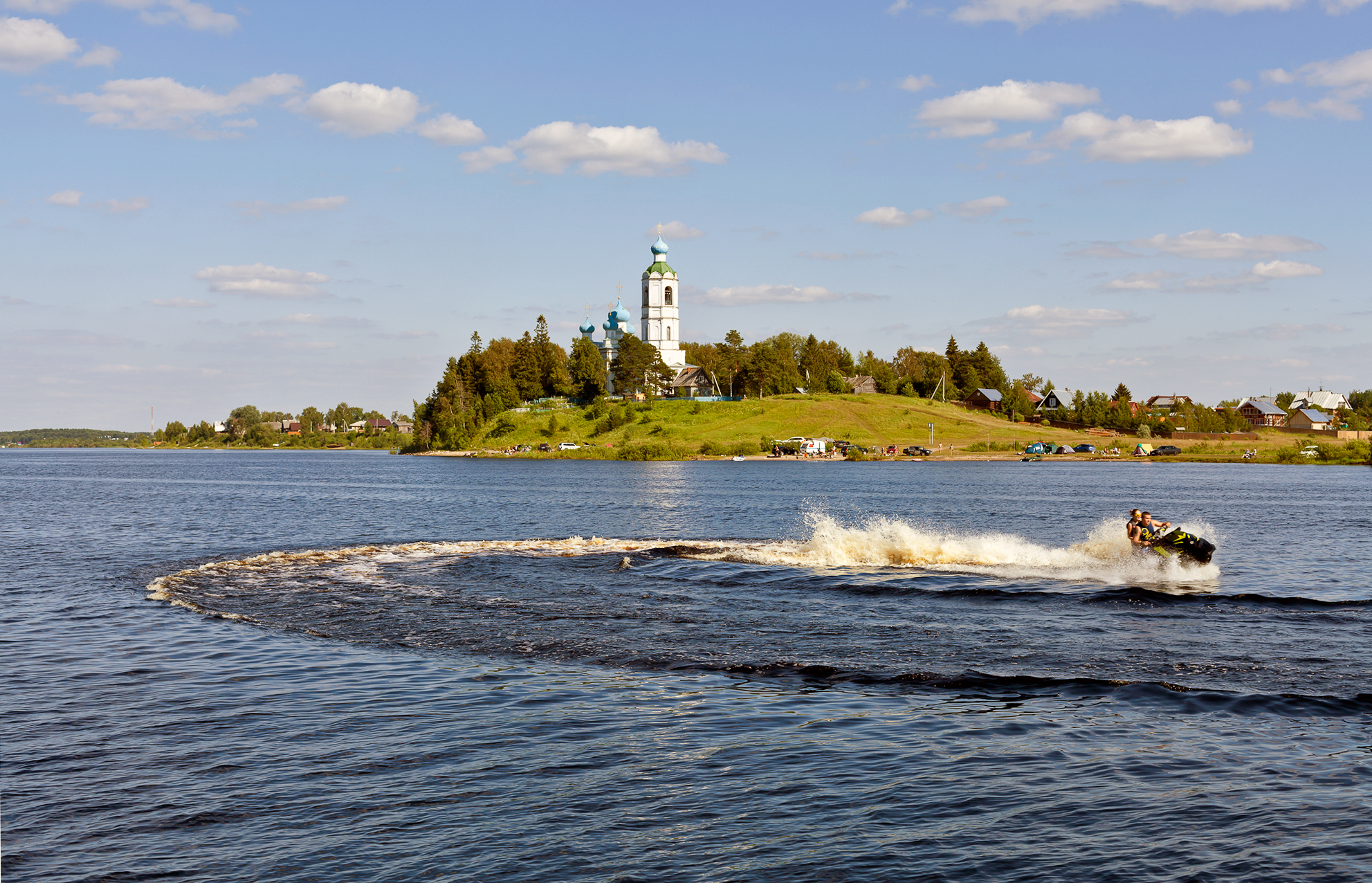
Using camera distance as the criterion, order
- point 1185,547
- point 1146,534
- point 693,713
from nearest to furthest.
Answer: point 693,713, point 1185,547, point 1146,534

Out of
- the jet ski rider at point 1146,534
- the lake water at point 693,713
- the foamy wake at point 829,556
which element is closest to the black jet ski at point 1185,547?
the jet ski rider at point 1146,534

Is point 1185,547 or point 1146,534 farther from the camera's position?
point 1146,534

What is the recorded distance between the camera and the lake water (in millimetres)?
12930

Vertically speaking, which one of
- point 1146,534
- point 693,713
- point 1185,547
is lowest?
point 693,713

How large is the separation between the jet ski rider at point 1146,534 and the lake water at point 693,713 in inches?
41.0

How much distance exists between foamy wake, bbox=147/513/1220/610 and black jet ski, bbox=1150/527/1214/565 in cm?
39

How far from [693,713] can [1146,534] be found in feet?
87.8

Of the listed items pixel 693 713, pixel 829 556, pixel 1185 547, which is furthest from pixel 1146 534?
pixel 693 713

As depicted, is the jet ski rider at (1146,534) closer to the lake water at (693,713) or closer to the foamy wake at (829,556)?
the foamy wake at (829,556)

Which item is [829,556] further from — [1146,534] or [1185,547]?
[1185,547]

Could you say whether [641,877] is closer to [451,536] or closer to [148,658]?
[148,658]

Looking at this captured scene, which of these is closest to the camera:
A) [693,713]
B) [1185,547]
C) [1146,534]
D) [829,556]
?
[693,713]

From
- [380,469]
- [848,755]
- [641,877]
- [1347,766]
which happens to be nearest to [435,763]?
[641,877]

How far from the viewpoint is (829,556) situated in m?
44.2
